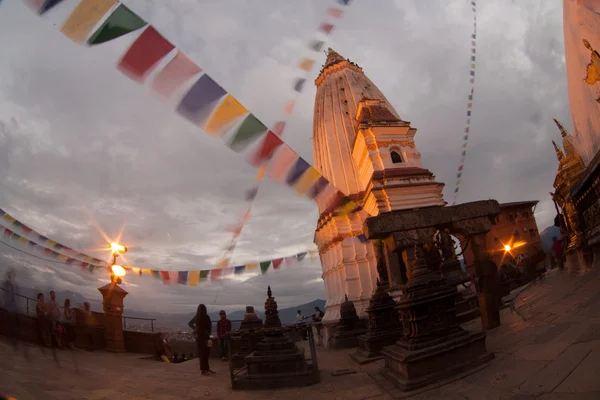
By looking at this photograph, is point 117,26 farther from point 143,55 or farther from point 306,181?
point 306,181

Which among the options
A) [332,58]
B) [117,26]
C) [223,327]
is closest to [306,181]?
[117,26]

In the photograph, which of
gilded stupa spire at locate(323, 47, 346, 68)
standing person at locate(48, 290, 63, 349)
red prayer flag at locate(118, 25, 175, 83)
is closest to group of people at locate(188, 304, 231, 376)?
standing person at locate(48, 290, 63, 349)

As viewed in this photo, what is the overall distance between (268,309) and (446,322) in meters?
4.27

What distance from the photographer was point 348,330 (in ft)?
34.7

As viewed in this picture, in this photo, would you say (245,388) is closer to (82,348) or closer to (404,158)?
(82,348)

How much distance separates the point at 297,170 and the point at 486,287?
16.1ft

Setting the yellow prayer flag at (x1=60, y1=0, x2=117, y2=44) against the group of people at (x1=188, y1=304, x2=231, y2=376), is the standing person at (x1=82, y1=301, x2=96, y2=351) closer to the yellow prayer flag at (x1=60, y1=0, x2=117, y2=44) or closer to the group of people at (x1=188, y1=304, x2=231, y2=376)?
the group of people at (x1=188, y1=304, x2=231, y2=376)

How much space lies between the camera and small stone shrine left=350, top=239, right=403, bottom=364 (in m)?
6.88

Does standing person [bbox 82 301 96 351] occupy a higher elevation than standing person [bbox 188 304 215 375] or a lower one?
higher

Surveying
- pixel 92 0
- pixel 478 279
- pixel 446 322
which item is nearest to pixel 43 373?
pixel 92 0

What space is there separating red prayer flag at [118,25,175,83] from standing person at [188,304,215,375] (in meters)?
5.29

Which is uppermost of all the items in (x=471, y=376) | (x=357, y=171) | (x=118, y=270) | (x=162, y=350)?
(x=357, y=171)

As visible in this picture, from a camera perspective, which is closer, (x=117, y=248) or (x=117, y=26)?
(x=117, y=26)

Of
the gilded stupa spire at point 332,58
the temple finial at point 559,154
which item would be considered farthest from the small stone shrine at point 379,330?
the gilded stupa spire at point 332,58
